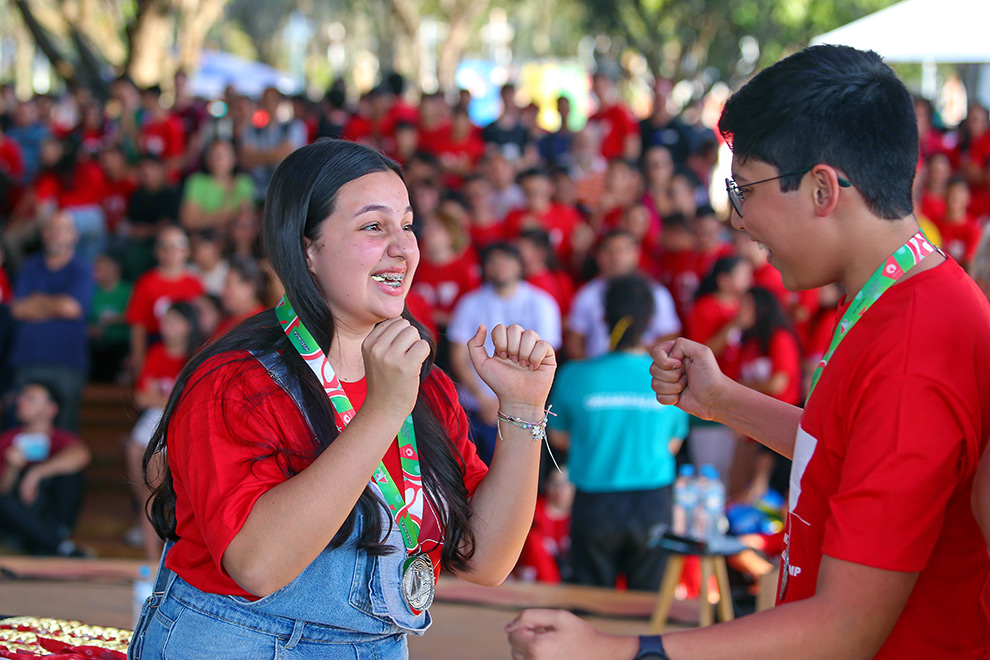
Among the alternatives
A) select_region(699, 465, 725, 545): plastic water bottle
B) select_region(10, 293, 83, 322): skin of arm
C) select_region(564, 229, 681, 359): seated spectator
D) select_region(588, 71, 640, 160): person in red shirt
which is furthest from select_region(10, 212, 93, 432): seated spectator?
select_region(588, 71, 640, 160): person in red shirt

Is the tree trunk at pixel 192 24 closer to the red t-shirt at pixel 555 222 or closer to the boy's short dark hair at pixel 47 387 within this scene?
the red t-shirt at pixel 555 222

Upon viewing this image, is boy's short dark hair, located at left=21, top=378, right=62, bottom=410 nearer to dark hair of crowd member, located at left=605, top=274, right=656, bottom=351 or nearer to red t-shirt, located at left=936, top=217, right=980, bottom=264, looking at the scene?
dark hair of crowd member, located at left=605, top=274, right=656, bottom=351

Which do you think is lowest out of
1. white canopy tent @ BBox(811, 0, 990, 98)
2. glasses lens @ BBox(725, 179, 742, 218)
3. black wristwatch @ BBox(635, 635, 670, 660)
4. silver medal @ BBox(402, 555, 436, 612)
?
silver medal @ BBox(402, 555, 436, 612)

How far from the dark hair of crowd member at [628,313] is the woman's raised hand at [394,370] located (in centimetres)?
323

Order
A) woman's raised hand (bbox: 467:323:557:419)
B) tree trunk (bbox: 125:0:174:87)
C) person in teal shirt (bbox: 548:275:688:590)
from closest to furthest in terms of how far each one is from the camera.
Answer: woman's raised hand (bbox: 467:323:557:419)
person in teal shirt (bbox: 548:275:688:590)
tree trunk (bbox: 125:0:174:87)

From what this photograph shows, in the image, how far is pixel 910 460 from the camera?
1.31m

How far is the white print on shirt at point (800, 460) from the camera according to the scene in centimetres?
152

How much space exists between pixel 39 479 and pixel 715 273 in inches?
177

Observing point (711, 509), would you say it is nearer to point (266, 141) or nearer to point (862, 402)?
point (862, 402)

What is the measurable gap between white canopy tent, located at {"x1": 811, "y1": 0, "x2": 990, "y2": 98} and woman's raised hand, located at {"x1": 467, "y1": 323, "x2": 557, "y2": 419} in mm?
6940

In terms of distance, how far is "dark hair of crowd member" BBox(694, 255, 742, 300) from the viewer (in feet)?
20.3

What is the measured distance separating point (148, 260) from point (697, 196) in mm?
4592

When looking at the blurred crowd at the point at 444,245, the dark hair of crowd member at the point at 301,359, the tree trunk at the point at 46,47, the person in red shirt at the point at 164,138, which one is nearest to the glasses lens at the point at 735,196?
the dark hair of crowd member at the point at 301,359

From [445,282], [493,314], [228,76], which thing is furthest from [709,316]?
[228,76]
